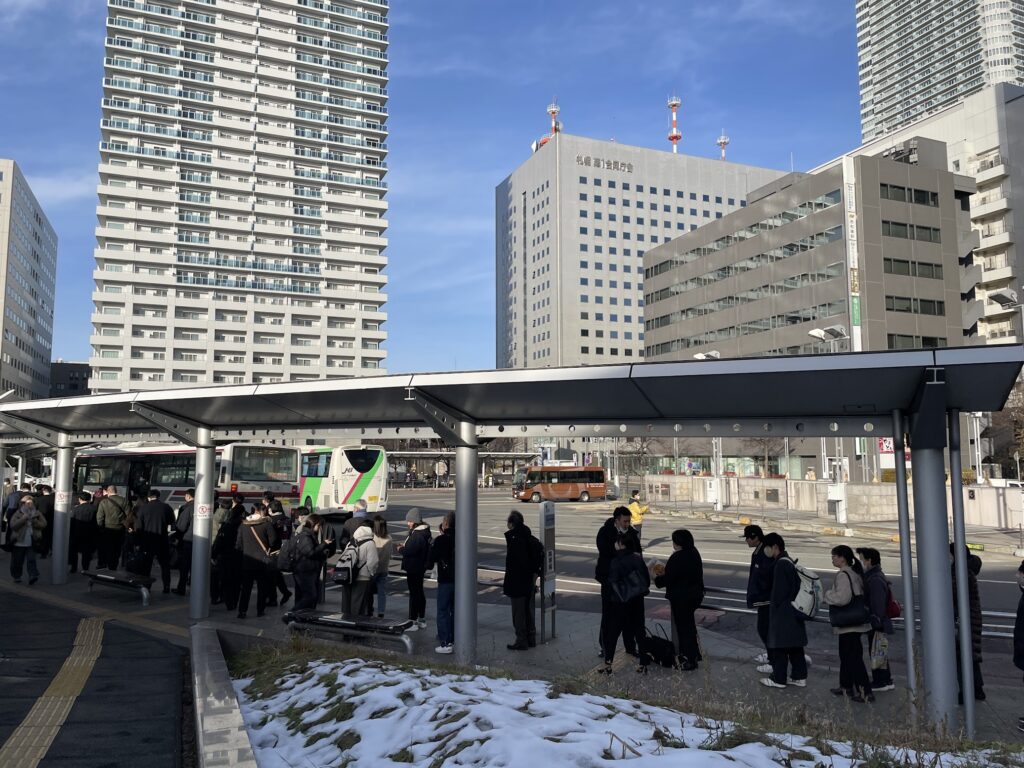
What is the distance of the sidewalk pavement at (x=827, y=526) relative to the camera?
2328 centimetres

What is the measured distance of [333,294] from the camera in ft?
305

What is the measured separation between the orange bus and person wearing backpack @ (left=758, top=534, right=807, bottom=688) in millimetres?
42383

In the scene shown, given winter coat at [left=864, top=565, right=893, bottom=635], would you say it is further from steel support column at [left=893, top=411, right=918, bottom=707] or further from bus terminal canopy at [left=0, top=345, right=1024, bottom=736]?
steel support column at [left=893, top=411, right=918, bottom=707]

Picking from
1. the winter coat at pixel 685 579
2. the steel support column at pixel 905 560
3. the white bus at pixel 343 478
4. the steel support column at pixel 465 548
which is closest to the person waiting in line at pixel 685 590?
the winter coat at pixel 685 579

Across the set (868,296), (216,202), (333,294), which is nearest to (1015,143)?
(868,296)

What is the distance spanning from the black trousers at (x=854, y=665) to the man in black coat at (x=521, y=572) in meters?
3.49

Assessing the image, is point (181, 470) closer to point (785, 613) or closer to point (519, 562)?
point (519, 562)

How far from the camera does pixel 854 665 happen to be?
723 cm

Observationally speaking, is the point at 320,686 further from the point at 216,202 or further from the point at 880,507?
the point at 216,202

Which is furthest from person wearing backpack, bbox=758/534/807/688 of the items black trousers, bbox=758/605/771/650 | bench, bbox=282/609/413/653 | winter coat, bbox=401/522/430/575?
winter coat, bbox=401/522/430/575

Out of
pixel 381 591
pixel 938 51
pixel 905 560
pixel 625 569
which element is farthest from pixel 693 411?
pixel 938 51

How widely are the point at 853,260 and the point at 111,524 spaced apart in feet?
182

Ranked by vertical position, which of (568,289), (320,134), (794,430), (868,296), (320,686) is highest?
(320,134)

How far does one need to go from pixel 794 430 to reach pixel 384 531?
18.8 feet
